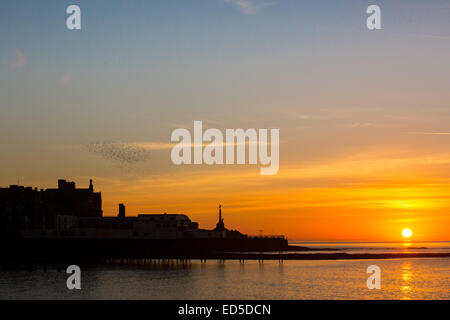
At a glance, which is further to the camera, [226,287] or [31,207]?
[31,207]

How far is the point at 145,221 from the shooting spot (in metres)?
188

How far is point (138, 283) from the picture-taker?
103062 mm

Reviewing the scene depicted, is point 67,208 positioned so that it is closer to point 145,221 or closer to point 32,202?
point 32,202

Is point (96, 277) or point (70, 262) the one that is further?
point (70, 262)

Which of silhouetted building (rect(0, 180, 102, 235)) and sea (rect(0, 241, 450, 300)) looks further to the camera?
silhouetted building (rect(0, 180, 102, 235))

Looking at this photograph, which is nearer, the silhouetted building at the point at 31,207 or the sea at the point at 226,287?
the sea at the point at 226,287
